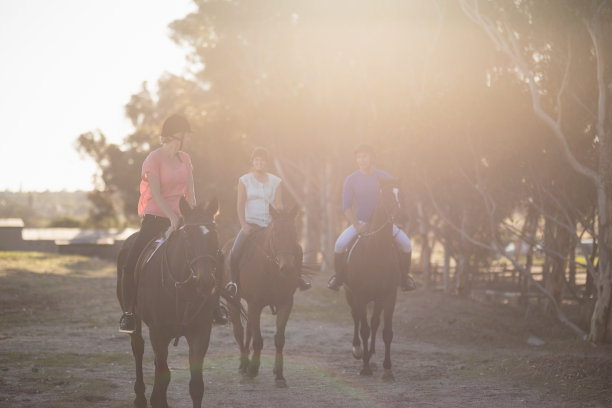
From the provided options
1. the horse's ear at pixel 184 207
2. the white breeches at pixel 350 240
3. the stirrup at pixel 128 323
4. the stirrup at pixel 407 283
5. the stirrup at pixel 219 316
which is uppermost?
the horse's ear at pixel 184 207

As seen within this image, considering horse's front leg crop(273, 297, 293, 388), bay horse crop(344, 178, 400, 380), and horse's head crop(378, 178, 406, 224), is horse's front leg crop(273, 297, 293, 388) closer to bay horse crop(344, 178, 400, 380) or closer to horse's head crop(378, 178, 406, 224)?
bay horse crop(344, 178, 400, 380)

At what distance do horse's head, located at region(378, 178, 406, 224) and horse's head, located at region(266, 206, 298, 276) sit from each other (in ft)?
5.29

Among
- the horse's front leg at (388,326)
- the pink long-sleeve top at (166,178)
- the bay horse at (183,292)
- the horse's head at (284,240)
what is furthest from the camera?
the horse's front leg at (388,326)

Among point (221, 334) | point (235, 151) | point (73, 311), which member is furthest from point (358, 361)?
point (235, 151)

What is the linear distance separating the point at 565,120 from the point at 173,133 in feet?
45.7

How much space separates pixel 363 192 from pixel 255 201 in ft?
6.37

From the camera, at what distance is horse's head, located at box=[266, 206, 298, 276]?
9.30 m

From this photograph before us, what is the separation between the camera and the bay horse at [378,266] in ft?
34.3

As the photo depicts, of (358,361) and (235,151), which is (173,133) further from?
(235,151)

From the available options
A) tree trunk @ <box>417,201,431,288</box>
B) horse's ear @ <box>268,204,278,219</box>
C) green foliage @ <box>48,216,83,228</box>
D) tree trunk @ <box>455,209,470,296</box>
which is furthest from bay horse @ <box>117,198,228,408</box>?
green foliage @ <box>48,216,83,228</box>

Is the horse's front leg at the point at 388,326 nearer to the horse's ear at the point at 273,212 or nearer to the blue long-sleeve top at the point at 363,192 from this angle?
the blue long-sleeve top at the point at 363,192

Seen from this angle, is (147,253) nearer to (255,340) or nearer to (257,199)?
(255,340)

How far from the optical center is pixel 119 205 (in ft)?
236

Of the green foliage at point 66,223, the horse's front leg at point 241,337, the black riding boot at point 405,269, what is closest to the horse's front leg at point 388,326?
the black riding boot at point 405,269
